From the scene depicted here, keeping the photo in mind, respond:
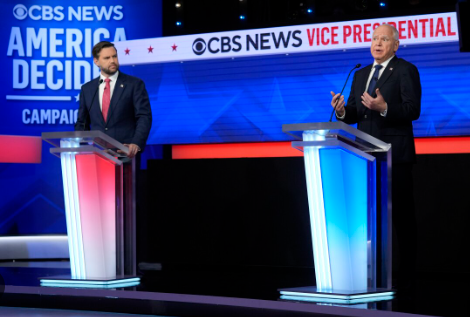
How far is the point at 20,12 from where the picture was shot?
19.7ft

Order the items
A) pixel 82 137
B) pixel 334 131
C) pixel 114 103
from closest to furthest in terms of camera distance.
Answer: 1. pixel 334 131
2. pixel 82 137
3. pixel 114 103

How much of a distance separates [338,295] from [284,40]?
10.4 feet

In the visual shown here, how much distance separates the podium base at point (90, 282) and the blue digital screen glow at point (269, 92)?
2.34 meters

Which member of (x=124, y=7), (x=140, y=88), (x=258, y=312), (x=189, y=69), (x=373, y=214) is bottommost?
(x=258, y=312)

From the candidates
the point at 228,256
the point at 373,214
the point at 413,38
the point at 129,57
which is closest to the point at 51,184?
the point at 129,57

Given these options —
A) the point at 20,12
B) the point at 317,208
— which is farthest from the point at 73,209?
the point at 20,12

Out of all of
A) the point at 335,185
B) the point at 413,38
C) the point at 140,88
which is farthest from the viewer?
the point at 413,38

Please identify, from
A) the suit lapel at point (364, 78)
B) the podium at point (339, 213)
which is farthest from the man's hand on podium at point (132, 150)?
the suit lapel at point (364, 78)

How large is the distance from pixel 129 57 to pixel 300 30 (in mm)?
1462

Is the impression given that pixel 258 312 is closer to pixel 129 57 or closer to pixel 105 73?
pixel 105 73

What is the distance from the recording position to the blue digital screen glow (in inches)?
214

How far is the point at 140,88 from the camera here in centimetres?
417

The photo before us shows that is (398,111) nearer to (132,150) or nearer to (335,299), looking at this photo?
(335,299)

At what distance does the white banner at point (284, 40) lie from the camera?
5.42 meters
